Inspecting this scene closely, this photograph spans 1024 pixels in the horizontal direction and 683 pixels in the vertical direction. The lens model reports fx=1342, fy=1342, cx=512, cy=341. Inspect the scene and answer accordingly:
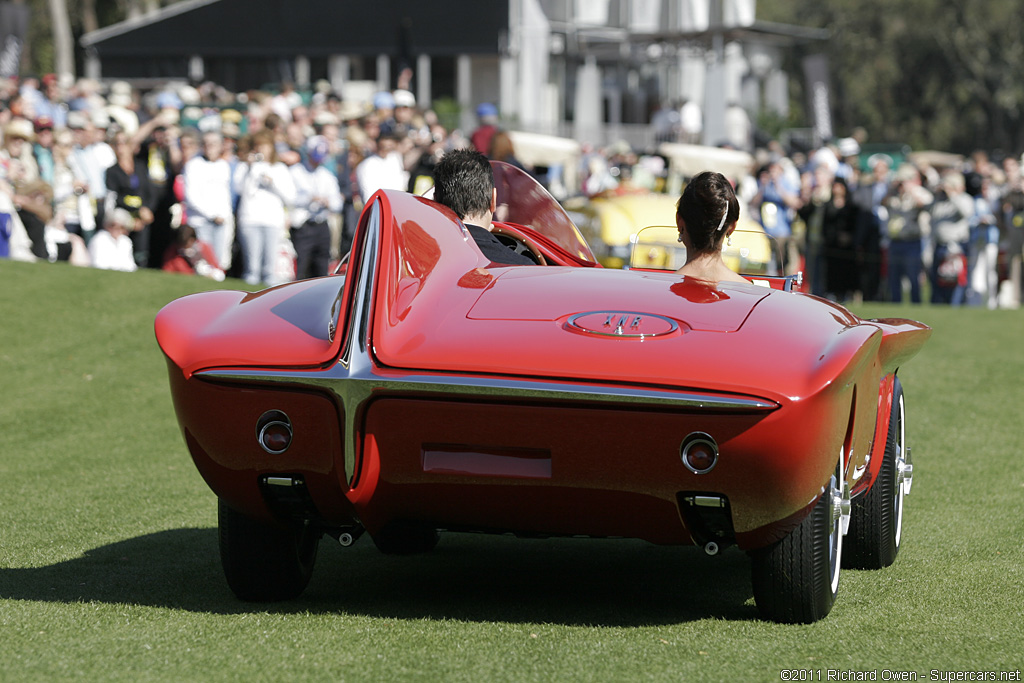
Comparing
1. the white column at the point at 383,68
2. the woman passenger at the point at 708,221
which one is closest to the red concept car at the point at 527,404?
the woman passenger at the point at 708,221

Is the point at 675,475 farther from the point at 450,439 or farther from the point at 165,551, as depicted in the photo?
the point at 165,551

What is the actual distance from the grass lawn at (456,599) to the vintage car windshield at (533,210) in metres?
1.25

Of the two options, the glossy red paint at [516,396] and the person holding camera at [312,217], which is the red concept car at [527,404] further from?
the person holding camera at [312,217]

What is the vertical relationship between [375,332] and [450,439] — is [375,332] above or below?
above

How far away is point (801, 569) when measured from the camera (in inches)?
156

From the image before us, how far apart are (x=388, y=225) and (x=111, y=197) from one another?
1004 centimetres

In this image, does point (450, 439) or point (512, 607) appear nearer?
point (450, 439)

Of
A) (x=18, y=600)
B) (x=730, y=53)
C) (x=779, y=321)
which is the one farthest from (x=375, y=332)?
(x=730, y=53)

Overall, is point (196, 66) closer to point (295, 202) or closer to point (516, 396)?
point (295, 202)

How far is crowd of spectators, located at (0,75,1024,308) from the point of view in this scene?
13.2 m

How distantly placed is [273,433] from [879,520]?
7.78 feet

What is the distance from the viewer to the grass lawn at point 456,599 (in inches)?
144

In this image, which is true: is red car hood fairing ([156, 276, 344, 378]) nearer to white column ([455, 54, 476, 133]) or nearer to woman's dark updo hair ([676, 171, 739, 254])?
woman's dark updo hair ([676, 171, 739, 254])

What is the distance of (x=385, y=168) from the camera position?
1409 centimetres
